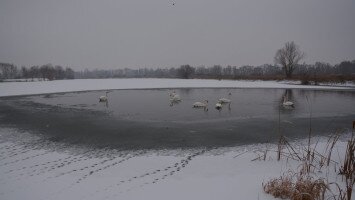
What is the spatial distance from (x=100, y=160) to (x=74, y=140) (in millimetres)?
2822

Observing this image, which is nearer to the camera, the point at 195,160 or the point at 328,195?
the point at 328,195

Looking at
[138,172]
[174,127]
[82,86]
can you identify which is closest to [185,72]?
[82,86]

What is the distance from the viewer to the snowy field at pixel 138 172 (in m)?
5.49

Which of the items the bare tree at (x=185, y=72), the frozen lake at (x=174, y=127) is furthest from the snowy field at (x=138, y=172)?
the bare tree at (x=185, y=72)

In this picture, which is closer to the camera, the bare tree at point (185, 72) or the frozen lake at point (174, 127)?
the frozen lake at point (174, 127)

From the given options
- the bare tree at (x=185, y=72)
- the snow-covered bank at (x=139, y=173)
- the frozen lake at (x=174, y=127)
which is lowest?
the snow-covered bank at (x=139, y=173)

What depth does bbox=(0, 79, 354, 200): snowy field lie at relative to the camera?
18.0ft

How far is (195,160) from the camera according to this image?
7.42 metres

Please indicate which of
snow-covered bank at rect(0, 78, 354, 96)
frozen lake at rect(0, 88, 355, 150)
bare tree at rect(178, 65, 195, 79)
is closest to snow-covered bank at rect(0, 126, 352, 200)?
frozen lake at rect(0, 88, 355, 150)

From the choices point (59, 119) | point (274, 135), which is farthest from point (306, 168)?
point (59, 119)

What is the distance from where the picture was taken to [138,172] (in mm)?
6594

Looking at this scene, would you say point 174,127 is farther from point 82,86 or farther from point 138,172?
point 82,86

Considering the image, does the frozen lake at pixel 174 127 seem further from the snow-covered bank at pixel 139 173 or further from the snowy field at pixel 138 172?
the snow-covered bank at pixel 139 173

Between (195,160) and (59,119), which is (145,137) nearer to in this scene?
(195,160)
